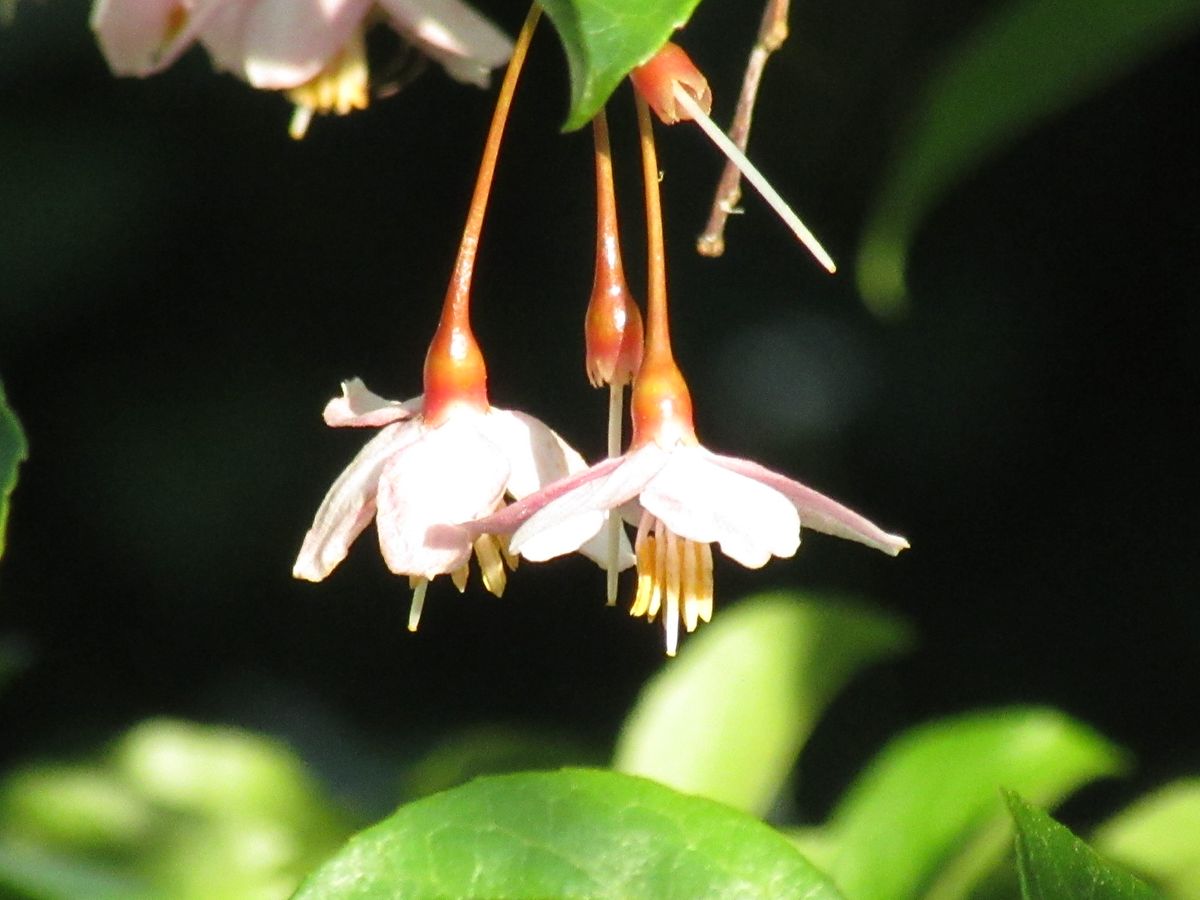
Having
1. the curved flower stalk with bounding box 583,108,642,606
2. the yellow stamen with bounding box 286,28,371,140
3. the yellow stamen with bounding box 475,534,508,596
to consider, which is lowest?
the yellow stamen with bounding box 475,534,508,596

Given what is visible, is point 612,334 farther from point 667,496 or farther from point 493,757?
point 493,757

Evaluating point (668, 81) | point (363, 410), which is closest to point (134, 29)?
point (363, 410)

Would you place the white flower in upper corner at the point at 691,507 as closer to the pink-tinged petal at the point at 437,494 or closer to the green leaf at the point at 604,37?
the pink-tinged petal at the point at 437,494

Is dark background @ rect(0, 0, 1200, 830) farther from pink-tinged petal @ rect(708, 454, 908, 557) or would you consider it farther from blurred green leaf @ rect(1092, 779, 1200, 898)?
pink-tinged petal @ rect(708, 454, 908, 557)

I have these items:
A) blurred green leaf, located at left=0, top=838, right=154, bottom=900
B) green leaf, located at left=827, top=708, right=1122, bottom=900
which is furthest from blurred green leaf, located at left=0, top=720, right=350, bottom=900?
green leaf, located at left=827, top=708, right=1122, bottom=900

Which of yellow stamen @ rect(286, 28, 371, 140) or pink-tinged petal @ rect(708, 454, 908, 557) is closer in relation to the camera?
pink-tinged petal @ rect(708, 454, 908, 557)

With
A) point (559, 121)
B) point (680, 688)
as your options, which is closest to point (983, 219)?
point (559, 121)

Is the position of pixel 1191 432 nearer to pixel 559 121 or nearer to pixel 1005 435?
A: pixel 1005 435
